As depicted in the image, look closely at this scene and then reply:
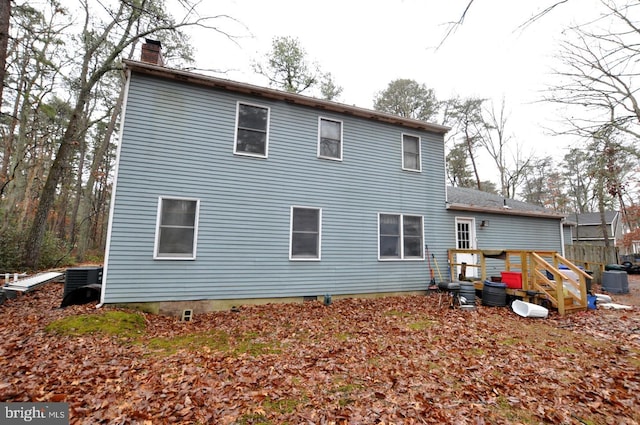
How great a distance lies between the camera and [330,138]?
9008 millimetres

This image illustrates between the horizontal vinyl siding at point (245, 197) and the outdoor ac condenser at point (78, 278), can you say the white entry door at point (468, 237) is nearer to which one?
the horizontal vinyl siding at point (245, 197)

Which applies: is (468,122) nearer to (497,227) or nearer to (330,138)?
(497,227)

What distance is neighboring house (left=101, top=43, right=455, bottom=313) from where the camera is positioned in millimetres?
6750

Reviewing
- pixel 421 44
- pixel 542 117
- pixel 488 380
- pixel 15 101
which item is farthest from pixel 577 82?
pixel 15 101

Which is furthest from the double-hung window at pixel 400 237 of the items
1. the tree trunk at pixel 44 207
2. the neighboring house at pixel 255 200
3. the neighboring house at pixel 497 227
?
the tree trunk at pixel 44 207

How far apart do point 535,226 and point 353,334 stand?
436 inches

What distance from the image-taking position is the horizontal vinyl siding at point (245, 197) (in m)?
6.70

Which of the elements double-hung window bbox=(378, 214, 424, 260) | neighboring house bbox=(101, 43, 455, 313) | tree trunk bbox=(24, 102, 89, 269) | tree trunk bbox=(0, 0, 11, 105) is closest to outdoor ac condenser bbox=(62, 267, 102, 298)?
neighboring house bbox=(101, 43, 455, 313)

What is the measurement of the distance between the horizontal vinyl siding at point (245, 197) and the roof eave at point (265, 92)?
0.70 ft

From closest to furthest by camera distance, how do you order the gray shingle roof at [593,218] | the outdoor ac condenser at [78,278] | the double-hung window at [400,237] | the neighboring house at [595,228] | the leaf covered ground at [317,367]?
the leaf covered ground at [317,367]
the outdoor ac condenser at [78,278]
the double-hung window at [400,237]
the neighboring house at [595,228]
the gray shingle roof at [593,218]

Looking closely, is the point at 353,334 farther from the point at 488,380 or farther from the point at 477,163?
the point at 477,163

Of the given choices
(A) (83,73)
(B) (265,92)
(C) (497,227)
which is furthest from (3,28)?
(C) (497,227)

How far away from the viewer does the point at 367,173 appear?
366 inches

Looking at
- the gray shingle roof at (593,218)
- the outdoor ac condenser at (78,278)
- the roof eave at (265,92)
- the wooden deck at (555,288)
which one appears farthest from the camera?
the gray shingle roof at (593,218)
